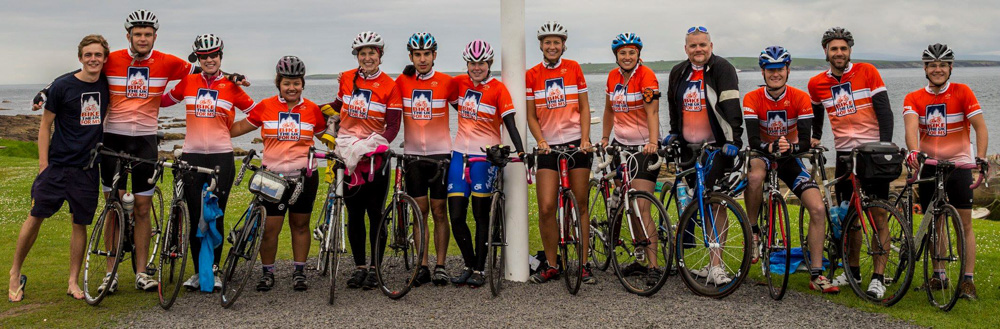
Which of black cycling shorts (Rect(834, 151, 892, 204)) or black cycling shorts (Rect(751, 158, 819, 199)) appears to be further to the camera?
black cycling shorts (Rect(751, 158, 819, 199))

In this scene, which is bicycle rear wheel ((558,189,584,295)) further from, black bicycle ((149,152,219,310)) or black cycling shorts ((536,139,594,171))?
black bicycle ((149,152,219,310))

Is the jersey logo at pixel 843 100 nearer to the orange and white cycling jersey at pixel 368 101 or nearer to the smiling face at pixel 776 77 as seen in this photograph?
the smiling face at pixel 776 77

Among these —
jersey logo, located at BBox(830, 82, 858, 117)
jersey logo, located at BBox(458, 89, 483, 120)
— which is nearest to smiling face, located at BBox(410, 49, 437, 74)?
jersey logo, located at BBox(458, 89, 483, 120)

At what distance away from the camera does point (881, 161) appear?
23.7 feet

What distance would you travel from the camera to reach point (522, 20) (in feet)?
27.6

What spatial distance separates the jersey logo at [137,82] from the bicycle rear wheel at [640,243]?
448cm

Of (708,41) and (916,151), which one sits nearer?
(916,151)

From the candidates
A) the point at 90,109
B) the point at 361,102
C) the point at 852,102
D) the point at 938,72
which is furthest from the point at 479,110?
the point at 938,72

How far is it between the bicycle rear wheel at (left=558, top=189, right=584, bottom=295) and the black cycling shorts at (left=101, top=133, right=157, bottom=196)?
12.4 ft

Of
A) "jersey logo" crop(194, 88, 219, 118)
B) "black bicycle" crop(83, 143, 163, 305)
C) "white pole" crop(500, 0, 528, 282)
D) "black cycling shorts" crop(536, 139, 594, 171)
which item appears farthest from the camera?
"white pole" crop(500, 0, 528, 282)

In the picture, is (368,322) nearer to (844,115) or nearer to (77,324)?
(77,324)

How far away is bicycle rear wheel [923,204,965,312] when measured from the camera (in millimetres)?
6938

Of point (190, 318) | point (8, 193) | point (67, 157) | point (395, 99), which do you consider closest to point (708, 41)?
point (395, 99)

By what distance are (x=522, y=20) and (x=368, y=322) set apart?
3.31m
